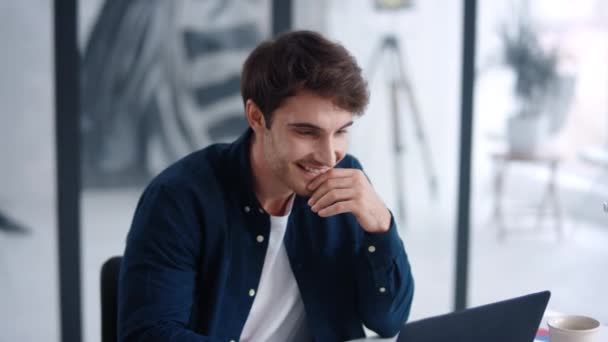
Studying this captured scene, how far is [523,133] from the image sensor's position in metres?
3.34

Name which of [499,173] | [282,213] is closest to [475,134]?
[499,173]

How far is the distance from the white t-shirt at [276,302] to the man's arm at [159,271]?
0.16 metres

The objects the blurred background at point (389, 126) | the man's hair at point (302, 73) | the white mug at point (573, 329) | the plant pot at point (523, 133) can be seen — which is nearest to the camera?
the white mug at point (573, 329)

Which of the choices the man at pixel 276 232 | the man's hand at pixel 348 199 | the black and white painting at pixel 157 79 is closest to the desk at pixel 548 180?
the black and white painting at pixel 157 79

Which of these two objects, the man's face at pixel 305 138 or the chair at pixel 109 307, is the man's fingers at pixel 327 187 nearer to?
the man's face at pixel 305 138

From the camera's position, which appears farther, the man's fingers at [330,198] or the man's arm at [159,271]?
the man's fingers at [330,198]

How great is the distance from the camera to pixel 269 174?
5.31ft

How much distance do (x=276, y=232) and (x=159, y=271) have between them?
314 millimetres

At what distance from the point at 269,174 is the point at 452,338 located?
622 millimetres

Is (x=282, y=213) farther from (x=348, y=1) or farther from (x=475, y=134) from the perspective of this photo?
(x=475, y=134)

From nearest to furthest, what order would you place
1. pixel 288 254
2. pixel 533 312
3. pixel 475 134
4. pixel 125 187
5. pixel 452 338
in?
pixel 452 338 → pixel 533 312 → pixel 288 254 → pixel 125 187 → pixel 475 134

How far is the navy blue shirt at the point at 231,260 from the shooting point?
55.5 inches

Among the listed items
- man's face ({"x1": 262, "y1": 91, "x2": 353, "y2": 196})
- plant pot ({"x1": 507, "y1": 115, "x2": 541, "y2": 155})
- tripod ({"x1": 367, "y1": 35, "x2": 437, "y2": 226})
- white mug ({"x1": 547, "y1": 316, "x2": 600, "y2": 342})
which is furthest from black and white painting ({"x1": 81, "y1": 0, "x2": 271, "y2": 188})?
white mug ({"x1": 547, "y1": 316, "x2": 600, "y2": 342})

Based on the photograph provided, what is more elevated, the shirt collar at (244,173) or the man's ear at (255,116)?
the man's ear at (255,116)
